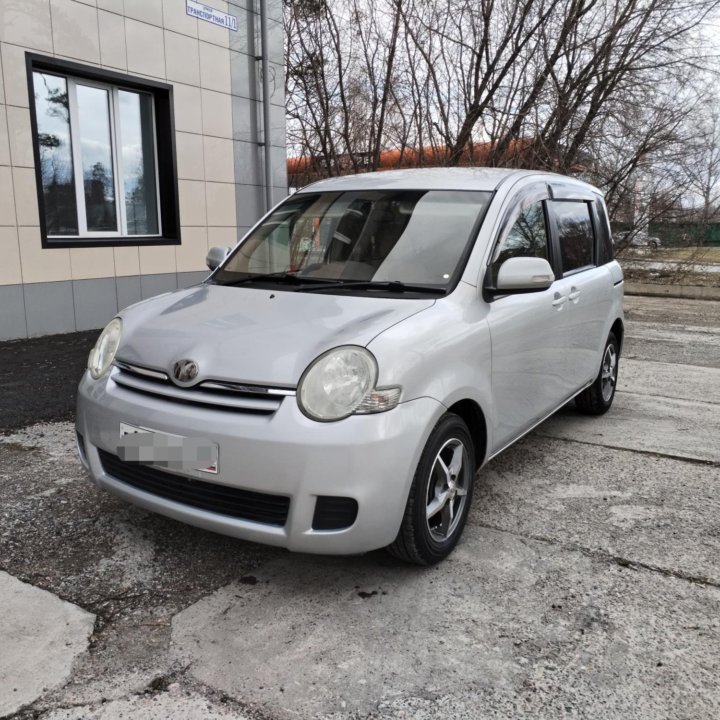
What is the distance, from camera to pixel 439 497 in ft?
9.66

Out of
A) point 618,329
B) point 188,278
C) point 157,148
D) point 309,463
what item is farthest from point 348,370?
point 157,148

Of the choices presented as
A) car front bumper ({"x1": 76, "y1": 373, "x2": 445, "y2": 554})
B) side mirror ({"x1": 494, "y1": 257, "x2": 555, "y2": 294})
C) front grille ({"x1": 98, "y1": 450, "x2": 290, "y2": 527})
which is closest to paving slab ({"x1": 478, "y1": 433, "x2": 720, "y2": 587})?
car front bumper ({"x1": 76, "y1": 373, "x2": 445, "y2": 554})

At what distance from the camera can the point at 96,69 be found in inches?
313

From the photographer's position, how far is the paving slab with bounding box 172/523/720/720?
7.03 ft

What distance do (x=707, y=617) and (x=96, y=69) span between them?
8142 mm

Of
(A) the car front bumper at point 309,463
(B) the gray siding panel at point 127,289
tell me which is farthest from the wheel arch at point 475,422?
(B) the gray siding panel at point 127,289

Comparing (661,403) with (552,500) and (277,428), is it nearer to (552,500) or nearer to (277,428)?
(552,500)

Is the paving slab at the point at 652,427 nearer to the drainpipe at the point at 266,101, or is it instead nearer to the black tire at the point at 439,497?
the black tire at the point at 439,497

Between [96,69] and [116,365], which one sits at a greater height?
[96,69]

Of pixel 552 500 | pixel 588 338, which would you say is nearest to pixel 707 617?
pixel 552 500

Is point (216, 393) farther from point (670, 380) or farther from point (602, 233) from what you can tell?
point (670, 380)

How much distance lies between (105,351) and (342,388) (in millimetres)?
1275

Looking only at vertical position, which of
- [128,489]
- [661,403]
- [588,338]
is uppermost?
[588,338]

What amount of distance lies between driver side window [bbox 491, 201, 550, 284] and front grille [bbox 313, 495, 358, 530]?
139cm
